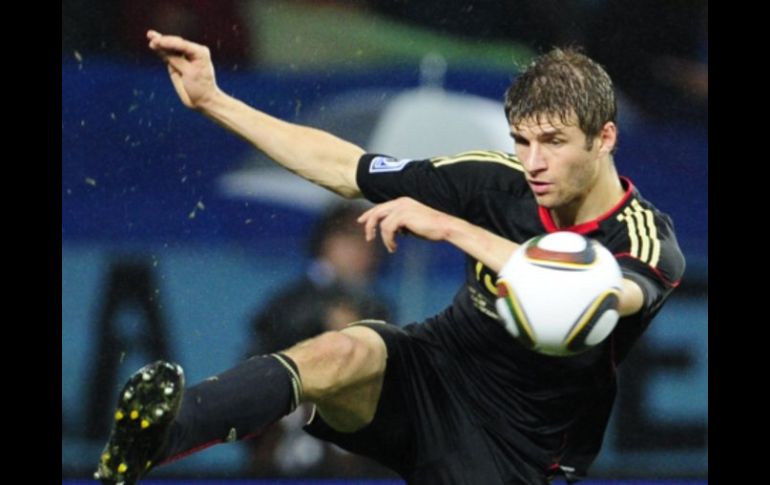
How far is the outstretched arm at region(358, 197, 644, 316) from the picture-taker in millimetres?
4562

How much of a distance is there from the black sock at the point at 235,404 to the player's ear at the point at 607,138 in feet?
4.20

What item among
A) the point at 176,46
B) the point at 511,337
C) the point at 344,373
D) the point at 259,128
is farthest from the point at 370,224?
the point at 176,46

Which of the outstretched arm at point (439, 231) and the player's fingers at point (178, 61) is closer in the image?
the outstretched arm at point (439, 231)

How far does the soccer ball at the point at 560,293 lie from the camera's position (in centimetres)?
448

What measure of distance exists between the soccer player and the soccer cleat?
18cm

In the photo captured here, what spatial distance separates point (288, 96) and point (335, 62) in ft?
1.00

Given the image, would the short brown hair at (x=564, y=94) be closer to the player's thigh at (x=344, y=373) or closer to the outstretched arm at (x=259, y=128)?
the outstretched arm at (x=259, y=128)

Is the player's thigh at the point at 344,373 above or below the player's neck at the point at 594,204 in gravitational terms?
below

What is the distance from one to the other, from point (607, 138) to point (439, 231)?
867 millimetres

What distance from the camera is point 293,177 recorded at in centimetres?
794

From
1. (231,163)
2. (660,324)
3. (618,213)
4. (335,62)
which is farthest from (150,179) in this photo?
(618,213)

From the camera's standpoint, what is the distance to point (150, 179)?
25.9 ft

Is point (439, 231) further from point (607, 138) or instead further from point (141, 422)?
point (141, 422)

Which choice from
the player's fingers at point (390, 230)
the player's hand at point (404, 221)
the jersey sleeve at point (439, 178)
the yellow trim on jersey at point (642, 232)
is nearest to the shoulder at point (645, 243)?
the yellow trim on jersey at point (642, 232)
